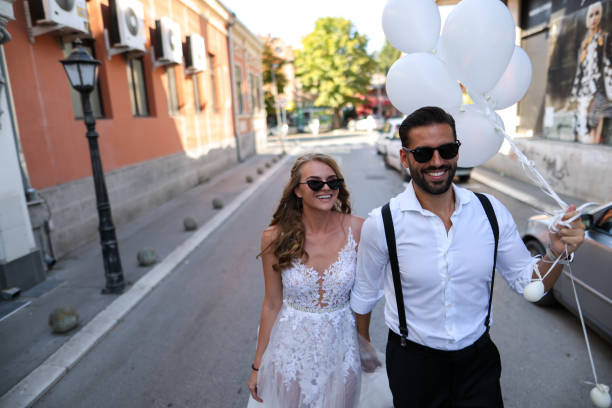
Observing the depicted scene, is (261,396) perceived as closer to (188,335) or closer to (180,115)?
(188,335)

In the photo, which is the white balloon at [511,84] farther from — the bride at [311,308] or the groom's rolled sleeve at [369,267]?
the groom's rolled sleeve at [369,267]

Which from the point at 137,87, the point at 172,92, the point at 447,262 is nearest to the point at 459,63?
the point at 447,262

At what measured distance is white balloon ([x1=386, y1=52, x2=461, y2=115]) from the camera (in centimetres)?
222

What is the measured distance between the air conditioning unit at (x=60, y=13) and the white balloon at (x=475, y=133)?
736 cm

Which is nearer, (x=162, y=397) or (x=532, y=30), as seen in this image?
(x=162, y=397)

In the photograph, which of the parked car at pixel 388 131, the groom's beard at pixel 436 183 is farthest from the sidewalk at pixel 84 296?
the parked car at pixel 388 131

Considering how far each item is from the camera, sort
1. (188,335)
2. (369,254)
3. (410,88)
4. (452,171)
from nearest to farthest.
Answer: (452,171), (369,254), (410,88), (188,335)

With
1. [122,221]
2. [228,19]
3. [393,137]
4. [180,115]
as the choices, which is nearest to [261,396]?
[122,221]

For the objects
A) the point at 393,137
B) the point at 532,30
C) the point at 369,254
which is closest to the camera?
the point at 369,254

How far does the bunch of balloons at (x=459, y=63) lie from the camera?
85.0 inches

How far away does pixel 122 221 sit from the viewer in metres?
9.80

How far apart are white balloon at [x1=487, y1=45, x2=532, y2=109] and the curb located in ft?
14.8

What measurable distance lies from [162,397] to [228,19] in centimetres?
2010

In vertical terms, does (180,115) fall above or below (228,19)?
below
